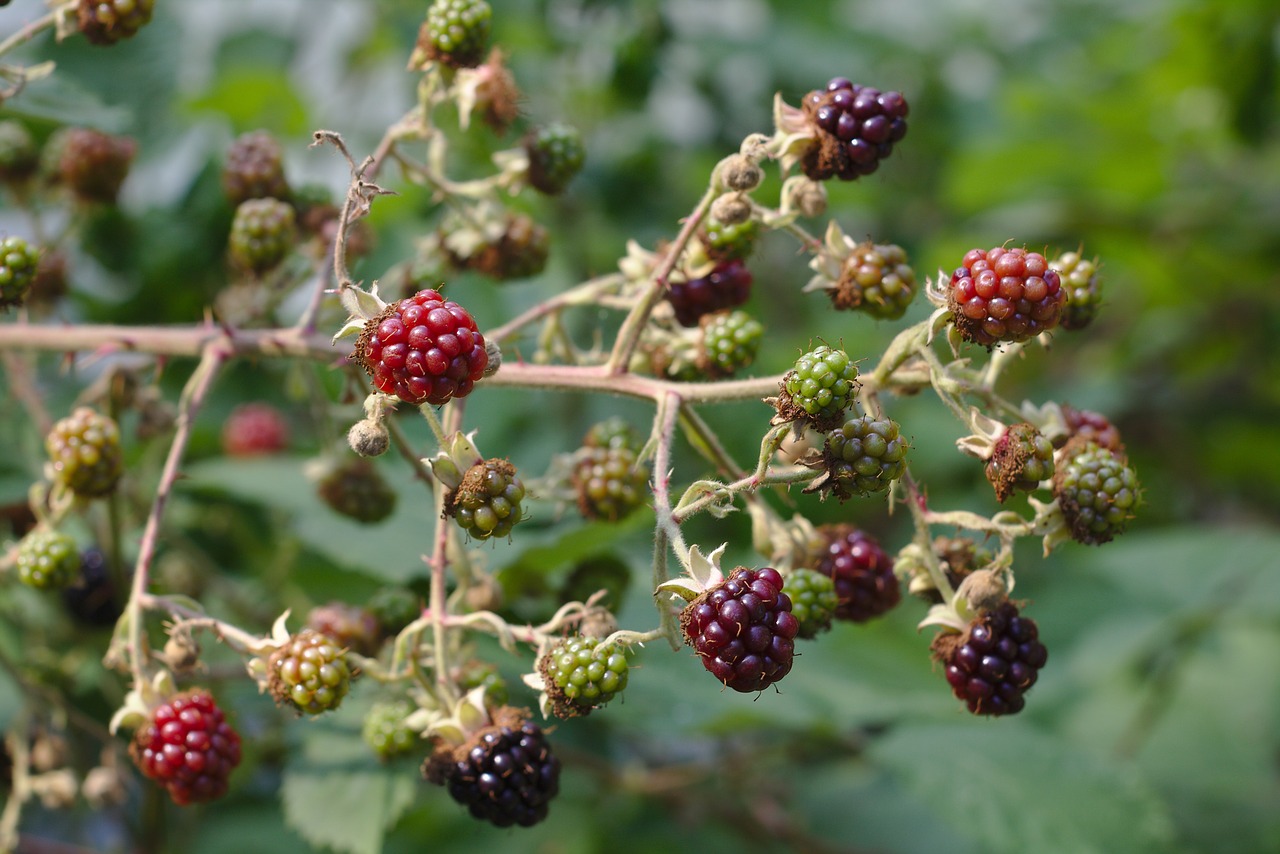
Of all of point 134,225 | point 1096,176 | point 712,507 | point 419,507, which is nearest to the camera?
point 712,507

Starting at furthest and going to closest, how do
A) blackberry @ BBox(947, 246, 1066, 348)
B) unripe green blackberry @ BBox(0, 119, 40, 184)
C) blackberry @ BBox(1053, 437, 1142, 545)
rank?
unripe green blackberry @ BBox(0, 119, 40, 184), blackberry @ BBox(1053, 437, 1142, 545), blackberry @ BBox(947, 246, 1066, 348)

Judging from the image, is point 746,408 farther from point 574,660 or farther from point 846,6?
point 846,6

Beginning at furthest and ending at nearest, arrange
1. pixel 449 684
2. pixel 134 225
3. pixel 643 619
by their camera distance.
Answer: pixel 134 225, pixel 643 619, pixel 449 684

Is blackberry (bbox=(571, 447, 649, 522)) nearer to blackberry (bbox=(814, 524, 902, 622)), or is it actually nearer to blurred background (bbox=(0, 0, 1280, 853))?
blurred background (bbox=(0, 0, 1280, 853))

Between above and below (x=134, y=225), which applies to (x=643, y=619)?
below

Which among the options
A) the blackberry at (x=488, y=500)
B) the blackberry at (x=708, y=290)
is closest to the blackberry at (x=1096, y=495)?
the blackberry at (x=708, y=290)

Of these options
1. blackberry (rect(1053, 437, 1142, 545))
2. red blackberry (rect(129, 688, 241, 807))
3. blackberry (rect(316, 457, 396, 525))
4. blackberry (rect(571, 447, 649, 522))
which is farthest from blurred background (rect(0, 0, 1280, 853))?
blackberry (rect(1053, 437, 1142, 545))

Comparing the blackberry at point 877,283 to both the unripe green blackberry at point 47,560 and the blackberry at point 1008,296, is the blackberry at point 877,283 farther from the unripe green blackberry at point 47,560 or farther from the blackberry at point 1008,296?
the unripe green blackberry at point 47,560

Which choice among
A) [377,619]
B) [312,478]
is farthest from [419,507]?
[377,619]
